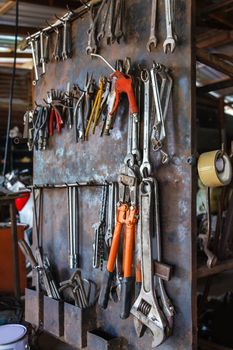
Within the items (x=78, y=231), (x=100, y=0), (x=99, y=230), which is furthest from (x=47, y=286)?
(x=100, y=0)

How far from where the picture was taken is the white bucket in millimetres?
2004

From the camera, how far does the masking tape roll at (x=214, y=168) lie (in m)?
1.46

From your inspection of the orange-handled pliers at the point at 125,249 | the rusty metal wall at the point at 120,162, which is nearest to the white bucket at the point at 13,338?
the rusty metal wall at the point at 120,162

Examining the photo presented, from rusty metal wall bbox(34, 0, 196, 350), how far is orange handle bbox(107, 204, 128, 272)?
16 centimetres

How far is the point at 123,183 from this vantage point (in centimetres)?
161

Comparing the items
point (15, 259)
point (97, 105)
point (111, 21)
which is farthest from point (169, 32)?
point (15, 259)

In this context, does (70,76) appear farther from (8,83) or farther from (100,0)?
(8,83)

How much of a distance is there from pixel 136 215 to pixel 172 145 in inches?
12.0

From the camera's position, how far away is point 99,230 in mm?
1753

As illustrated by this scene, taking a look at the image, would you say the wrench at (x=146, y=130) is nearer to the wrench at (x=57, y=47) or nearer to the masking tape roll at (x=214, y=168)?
the masking tape roll at (x=214, y=168)

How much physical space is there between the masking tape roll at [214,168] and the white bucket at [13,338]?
1.28 meters

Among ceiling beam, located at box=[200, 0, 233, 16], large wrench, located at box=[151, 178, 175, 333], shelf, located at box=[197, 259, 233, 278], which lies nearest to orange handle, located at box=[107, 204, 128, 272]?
large wrench, located at box=[151, 178, 175, 333]

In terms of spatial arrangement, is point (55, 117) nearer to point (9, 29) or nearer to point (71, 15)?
point (71, 15)

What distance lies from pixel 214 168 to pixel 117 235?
0.46 m
